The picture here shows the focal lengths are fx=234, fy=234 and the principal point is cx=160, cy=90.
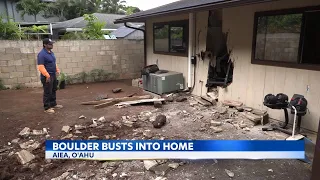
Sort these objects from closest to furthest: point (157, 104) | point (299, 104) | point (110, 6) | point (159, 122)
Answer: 1. point (299, 104)
2. point (159, 122)
3. point (157, 104)
4. point (110, 6)

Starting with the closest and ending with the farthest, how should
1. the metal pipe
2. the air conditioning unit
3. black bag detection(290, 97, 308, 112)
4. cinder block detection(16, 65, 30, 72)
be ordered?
black bag detection(290, 97, 308, 112), the metal pipe, the air conditioning unit, cinder block detection(16, 65, 30, 72)

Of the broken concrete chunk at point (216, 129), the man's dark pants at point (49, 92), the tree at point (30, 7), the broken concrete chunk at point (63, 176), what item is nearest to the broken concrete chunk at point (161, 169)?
the broken concrete chunk at point (63, 176)

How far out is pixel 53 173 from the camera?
320cm

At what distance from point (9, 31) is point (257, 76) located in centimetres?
870

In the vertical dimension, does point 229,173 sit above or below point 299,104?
below

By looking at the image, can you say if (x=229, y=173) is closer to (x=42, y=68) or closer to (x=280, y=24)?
(x=280, y=24)

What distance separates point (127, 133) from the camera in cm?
442

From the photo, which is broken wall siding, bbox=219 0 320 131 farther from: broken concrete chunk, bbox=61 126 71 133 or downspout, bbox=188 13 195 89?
broken concrete chunk, bbox=61 126 71 133

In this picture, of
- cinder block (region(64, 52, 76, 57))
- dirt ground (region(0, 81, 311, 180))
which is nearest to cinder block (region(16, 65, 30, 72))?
dirt ground (region(0, 81, 311, 180))

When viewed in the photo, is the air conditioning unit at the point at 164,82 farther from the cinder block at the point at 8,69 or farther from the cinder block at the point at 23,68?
the cinder block at the point at 8,69

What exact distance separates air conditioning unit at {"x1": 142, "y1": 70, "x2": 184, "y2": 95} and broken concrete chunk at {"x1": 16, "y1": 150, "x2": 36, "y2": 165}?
13.9 feet

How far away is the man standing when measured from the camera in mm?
5379

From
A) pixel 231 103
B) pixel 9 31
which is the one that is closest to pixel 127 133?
→ pixel 231 103
